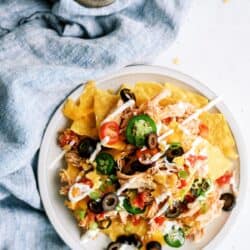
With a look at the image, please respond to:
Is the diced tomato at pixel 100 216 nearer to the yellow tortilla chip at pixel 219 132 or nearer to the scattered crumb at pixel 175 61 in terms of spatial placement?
the yellow tortilla chip at pixel 219 132

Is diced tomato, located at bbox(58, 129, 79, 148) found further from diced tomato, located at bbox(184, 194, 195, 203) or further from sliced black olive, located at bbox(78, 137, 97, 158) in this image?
diced tomato, located at bbox(184, 194, 195, 203)

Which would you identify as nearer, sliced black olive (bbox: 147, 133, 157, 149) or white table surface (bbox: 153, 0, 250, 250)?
sliced black olive (bbox: 147, 133, 157, 149)

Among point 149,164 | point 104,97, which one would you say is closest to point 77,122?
point 104,97

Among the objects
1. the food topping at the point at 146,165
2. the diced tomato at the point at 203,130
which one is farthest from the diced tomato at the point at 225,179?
the diced tomato at the point at 203,130

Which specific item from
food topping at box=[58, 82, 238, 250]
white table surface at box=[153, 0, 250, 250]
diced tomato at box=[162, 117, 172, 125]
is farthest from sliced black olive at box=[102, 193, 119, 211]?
white table surface at box=[153, 0, 250, 250]

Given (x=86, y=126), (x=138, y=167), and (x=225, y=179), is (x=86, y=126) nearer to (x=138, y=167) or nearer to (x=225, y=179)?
(x=138, y=167)
